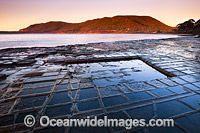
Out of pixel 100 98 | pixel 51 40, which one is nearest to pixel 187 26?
pixel 51 40

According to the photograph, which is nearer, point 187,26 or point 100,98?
point 100,98

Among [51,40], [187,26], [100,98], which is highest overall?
[187,26]

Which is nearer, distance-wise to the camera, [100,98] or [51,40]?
[100,98]

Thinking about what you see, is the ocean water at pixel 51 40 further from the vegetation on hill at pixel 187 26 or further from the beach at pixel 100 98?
the vegetation on hill at pixel 187 26

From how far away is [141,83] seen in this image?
11.5ft

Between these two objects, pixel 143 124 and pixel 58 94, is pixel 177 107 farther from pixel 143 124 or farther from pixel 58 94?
pixel 58 94

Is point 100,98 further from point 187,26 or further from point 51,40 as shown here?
point 187,26

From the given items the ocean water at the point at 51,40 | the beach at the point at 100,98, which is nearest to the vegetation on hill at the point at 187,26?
the ocean water at the point at 51,40

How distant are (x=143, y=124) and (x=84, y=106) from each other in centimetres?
125

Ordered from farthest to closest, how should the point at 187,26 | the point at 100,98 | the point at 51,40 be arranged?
the point at 187,26, the point at 51,40, the point at 100,98

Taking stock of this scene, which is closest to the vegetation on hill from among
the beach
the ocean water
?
the ocean water

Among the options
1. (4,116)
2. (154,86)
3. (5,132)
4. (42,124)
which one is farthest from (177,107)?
(4,116)

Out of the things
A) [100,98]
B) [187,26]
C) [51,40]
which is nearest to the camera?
[100,98]

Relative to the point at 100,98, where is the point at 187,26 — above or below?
above
